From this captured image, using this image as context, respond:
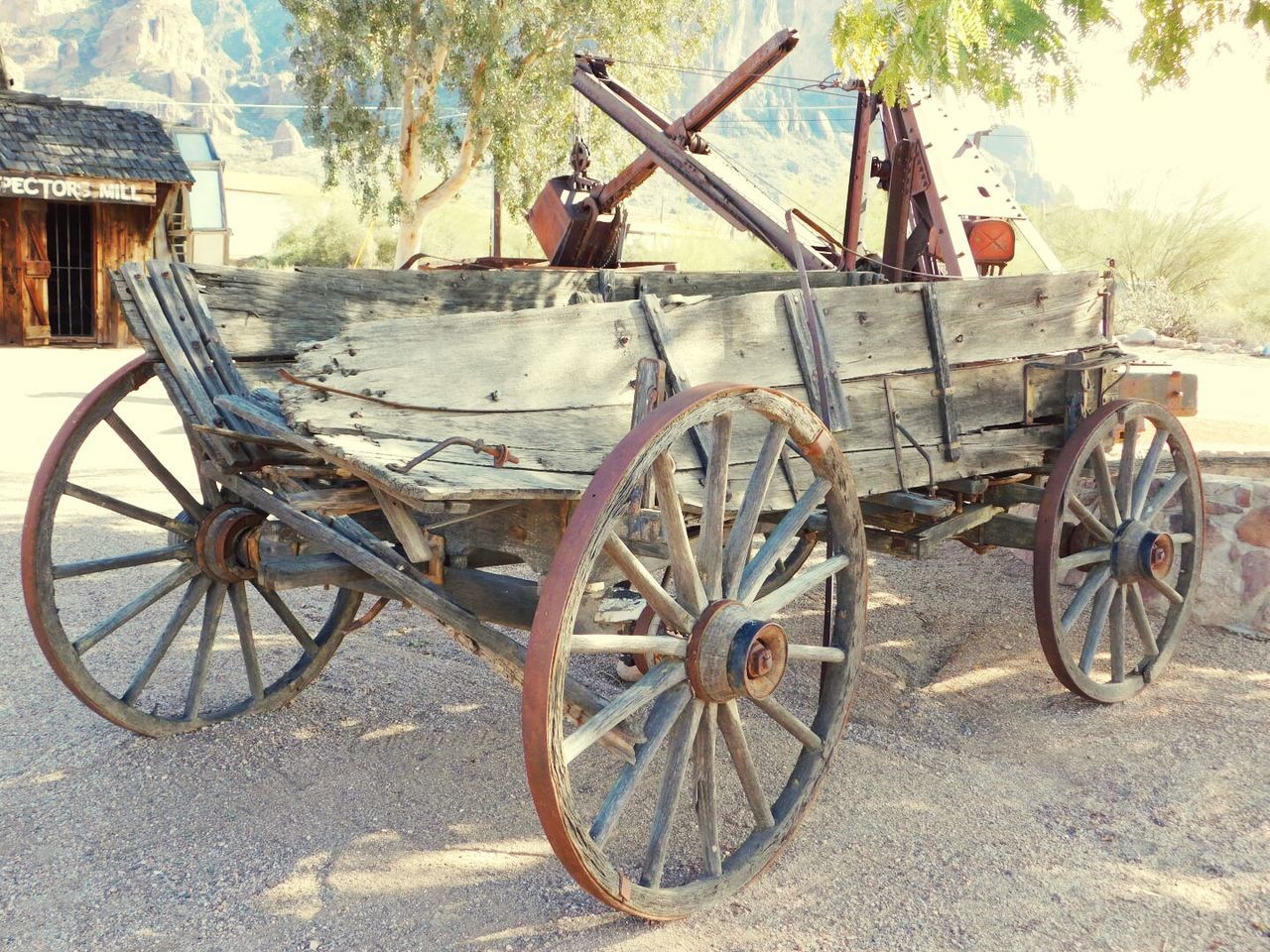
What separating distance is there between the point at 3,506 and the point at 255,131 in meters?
79.0

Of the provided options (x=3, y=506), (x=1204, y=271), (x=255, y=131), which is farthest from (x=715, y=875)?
(x=255, y=131)

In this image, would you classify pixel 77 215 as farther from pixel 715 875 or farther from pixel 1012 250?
pixel 715 875

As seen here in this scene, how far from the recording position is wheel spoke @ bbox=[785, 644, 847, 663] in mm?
2592

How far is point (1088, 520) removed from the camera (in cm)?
382

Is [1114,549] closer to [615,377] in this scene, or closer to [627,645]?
[615,377]

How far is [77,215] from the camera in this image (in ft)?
51.7

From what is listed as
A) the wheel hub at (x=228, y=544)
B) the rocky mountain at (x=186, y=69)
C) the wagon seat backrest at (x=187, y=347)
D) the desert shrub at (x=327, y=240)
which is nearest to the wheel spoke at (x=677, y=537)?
the wagon seat backrest at (x=187, y=347)

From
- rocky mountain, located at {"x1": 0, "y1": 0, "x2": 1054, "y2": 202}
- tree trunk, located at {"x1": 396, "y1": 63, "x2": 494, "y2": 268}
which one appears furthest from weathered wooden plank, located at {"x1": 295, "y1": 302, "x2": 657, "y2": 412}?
rocky mountain, located at {"x1": 0, "y1": 0, "x2": 1054, "y2": 202}

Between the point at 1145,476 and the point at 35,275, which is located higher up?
the point at 35,275

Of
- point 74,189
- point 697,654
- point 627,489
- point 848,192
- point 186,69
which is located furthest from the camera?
point 186,69

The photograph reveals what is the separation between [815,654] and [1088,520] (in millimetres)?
1591

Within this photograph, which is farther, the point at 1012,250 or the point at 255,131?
the point at 255,131

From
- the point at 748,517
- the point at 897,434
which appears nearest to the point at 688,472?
the point at 748,517

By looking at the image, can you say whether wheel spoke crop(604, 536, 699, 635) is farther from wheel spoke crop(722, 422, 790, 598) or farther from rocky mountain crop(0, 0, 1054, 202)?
rocky mountain crop(0, 0, 1054, 202)
